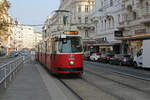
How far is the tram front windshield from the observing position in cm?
1475

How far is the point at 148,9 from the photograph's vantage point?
34.2 meters

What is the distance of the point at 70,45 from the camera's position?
14.8 m

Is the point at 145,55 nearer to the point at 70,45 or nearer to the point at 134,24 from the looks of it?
the point at 70,45

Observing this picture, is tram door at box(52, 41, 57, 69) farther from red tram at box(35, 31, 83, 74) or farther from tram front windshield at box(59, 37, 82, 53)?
tram front windshield at box(59, 37, 82, 53)

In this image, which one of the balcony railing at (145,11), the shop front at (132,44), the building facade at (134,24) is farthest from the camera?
the shop front at (132,44)

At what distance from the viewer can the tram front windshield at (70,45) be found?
14750mm

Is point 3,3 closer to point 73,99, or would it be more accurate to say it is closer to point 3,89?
point 3,89

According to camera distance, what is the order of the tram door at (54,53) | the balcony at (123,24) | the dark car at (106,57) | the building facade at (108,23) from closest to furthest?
the tram door at (54,53) → the dark car at (106,57) → the balcony at (123,24) → the building facade at (108,23)

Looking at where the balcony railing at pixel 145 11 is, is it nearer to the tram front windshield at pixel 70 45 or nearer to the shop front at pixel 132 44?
the shop front at pixel 132 44

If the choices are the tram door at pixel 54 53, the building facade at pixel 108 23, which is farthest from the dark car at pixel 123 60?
the tram door at pixel 54 53

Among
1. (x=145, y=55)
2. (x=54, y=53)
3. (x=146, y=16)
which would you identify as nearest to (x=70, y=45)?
(x=54, y=53)

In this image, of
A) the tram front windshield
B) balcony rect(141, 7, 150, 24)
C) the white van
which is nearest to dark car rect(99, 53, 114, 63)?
balcony rect(141, 7, 150, 24)

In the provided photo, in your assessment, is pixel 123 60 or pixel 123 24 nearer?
pixel 123 60

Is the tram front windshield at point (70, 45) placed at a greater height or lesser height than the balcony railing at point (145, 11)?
lesser
